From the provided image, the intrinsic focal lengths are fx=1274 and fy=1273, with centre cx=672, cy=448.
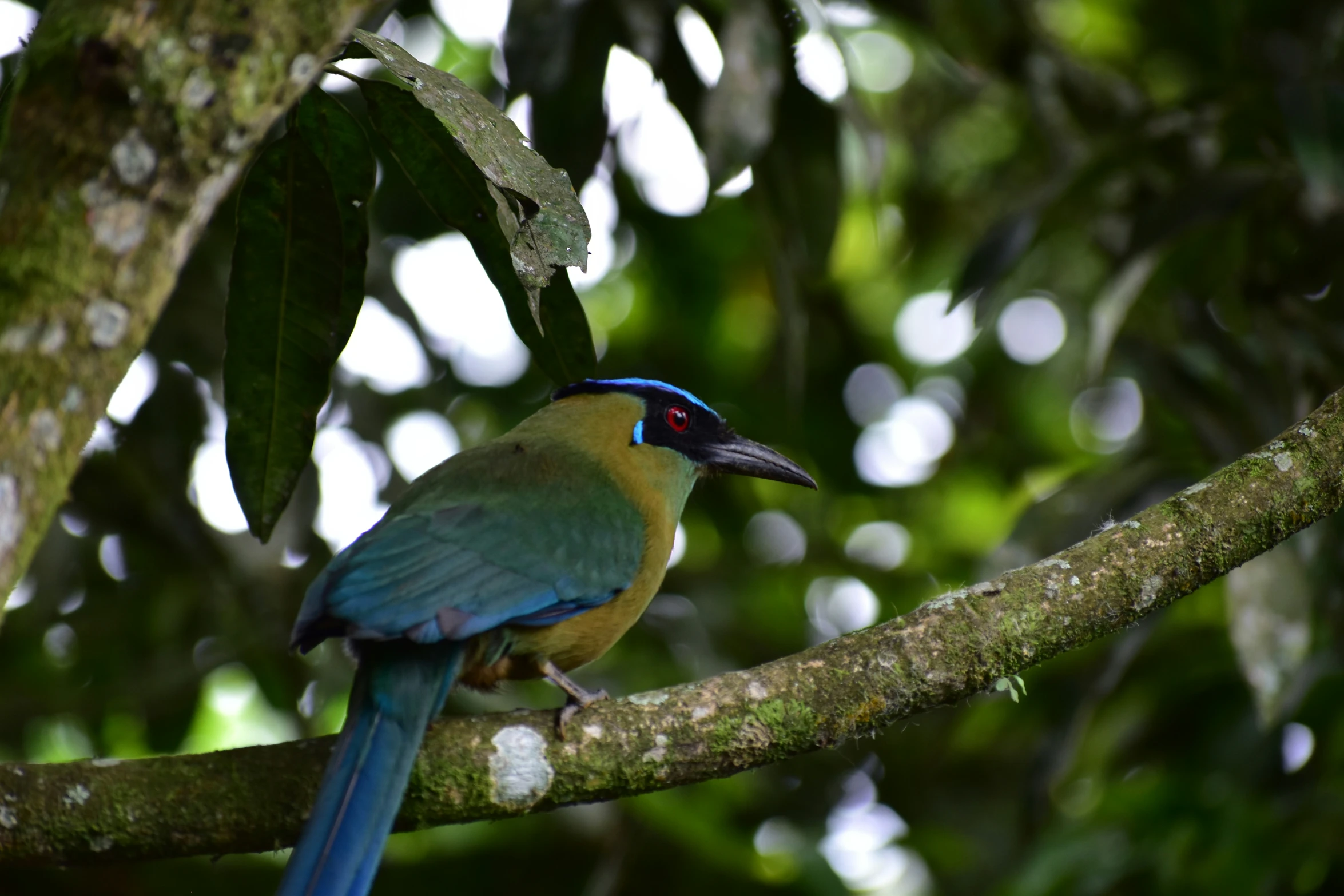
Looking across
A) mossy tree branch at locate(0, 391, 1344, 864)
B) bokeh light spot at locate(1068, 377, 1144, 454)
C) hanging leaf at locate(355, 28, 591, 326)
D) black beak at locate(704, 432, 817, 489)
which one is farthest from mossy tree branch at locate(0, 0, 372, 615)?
bokeh light spot at locate(1068, 377, 1144, 454)

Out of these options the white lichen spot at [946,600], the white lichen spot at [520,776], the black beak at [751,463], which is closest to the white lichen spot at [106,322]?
the white lichen spot at [520,776]

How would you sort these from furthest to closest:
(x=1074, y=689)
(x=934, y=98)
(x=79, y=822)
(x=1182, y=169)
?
1. (x=934, y=98)
2. (x=1182, y=169)
3. (x=1074, y=689)
4. (x=79, y=822)

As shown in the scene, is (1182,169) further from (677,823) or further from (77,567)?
(77,567)

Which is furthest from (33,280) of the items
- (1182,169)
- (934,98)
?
(934,98)

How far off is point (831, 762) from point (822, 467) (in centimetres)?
120

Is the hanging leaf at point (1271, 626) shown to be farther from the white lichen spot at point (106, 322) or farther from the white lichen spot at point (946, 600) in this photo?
the white lichen spot at point (106, 322)

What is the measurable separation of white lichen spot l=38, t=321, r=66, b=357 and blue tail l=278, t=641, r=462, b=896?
3.54ft

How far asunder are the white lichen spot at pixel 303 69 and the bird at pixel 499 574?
1201mm

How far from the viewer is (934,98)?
612cm

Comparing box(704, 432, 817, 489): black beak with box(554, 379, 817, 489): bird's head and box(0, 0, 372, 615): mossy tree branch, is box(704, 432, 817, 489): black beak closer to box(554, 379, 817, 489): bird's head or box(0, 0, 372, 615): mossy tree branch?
box(554, 379, 817, 489): bird's head

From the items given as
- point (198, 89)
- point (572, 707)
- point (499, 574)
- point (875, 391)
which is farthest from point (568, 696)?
point (875, 391)

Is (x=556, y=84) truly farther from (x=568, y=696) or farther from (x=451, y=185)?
(x=568, y=696)

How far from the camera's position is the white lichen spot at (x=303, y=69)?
51.3 inches

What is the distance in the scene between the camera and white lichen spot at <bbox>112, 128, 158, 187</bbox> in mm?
1231
